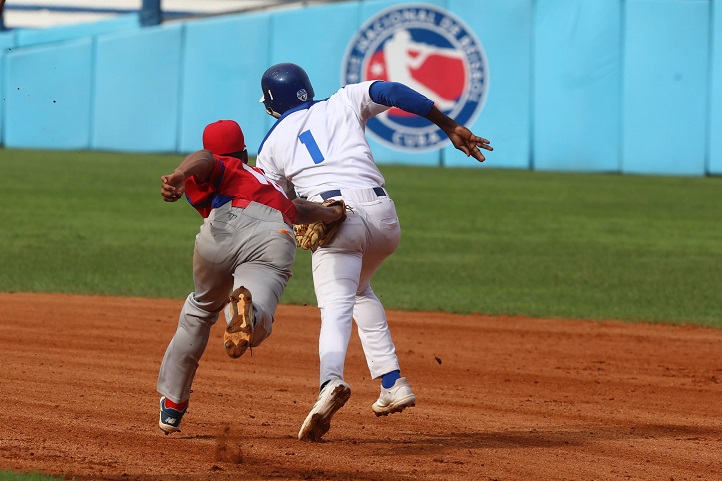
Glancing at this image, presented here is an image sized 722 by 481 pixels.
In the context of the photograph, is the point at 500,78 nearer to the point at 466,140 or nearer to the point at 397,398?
the point at 466,140

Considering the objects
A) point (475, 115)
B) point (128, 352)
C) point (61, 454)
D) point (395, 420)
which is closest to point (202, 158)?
point (61, 454)

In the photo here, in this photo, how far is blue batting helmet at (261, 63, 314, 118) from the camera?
17.8 feet

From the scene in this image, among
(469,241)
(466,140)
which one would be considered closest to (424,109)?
(466,140)

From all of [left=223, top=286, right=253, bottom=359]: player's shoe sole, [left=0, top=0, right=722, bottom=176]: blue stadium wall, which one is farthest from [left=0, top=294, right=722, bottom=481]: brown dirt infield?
[left=0, top=0, right=722, bottom=176]: blue stadium wall

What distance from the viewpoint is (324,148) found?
209 inches

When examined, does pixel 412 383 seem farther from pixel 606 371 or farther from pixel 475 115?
pixel 475 115

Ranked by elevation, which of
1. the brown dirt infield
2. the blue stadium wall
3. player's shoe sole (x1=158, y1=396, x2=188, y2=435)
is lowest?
the brown dirt infield

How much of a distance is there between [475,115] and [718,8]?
4.28 metres

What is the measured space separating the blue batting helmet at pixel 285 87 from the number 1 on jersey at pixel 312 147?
24 cm

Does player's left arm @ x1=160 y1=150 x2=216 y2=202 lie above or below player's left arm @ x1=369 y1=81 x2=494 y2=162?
below

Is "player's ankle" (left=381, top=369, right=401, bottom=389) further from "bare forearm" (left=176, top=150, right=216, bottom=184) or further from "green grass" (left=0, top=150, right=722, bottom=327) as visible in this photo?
"green grass" (left=0, top=150, right=722, bottom=327)

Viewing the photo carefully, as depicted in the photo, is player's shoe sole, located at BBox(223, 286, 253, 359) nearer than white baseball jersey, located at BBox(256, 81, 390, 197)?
Yes

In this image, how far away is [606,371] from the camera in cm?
760

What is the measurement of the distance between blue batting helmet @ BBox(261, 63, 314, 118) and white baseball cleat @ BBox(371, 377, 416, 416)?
142 centimetres
